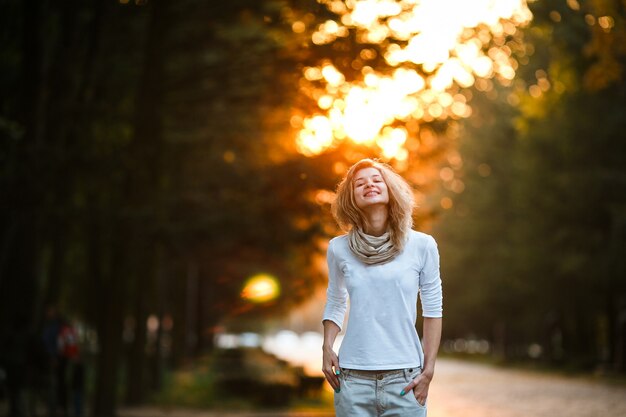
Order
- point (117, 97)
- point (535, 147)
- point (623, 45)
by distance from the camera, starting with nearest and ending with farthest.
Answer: point (623, 45) < point (117, 97) < point (535, 147)

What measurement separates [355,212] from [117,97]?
18.7m

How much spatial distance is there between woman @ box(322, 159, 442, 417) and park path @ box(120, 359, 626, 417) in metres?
17.2

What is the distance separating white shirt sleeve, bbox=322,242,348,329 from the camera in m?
4.76

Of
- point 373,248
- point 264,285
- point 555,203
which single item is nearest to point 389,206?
point 373,248

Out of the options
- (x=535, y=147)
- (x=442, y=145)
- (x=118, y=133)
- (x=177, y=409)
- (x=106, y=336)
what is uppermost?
(x=535, y=147)

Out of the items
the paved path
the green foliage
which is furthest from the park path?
the green foliage

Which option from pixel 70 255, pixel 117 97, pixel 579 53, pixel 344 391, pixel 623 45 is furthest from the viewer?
pixel 70 255

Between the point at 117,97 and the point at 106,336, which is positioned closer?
the point at 106,336

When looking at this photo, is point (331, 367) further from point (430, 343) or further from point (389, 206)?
point (389, 206)

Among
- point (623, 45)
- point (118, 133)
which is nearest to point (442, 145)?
point (623, 45)

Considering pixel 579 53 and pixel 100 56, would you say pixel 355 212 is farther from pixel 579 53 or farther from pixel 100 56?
pixel 579 53

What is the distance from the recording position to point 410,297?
4609 mm

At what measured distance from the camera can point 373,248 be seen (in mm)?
4598

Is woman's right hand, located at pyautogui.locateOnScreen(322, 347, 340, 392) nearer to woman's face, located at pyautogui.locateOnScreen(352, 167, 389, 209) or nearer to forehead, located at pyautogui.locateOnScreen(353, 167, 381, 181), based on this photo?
woman's face, located at pyautogui.locateOnScreen(352, 167, 389, 209)
